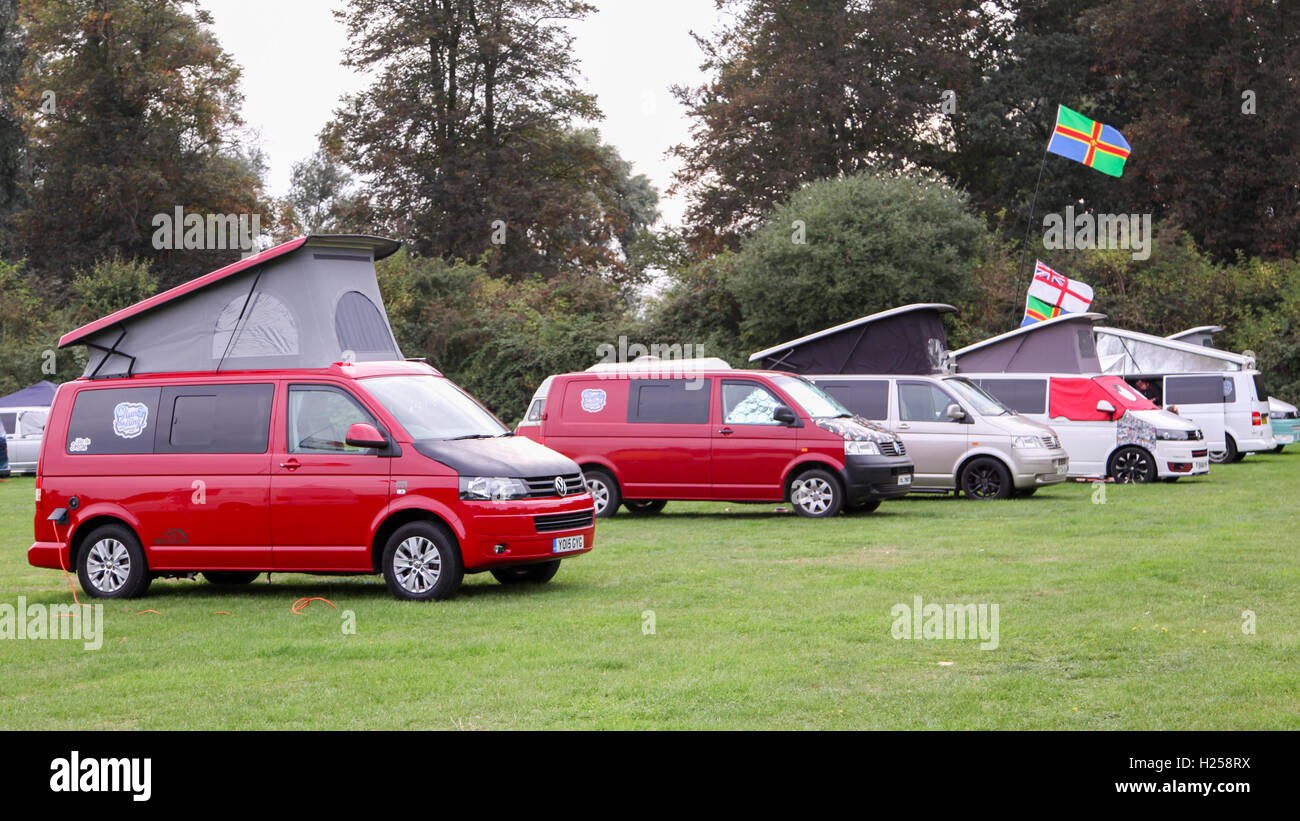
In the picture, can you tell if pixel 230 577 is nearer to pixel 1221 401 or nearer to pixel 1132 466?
pixel 1132 466

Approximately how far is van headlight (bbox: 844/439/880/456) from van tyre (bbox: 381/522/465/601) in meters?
8.09

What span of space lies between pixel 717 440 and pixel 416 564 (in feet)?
25.4

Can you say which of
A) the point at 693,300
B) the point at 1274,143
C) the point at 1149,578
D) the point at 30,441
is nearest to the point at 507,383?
the point at 693,300

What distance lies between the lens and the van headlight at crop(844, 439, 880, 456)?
61.7 feet

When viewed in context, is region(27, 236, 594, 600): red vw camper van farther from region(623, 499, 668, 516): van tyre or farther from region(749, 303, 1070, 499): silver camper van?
region(749, 303, 1070, 499): silver camper van

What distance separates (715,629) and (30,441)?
29570 mm

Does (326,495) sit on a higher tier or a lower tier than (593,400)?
lower

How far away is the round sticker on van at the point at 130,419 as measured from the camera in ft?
41.3

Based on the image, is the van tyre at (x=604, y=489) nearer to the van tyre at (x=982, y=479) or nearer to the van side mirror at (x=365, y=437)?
the van tyre at (x=982, y=479)

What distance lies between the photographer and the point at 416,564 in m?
11.9

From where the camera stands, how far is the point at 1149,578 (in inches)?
480

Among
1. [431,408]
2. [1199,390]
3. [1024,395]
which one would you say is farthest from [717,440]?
[1199,390]
